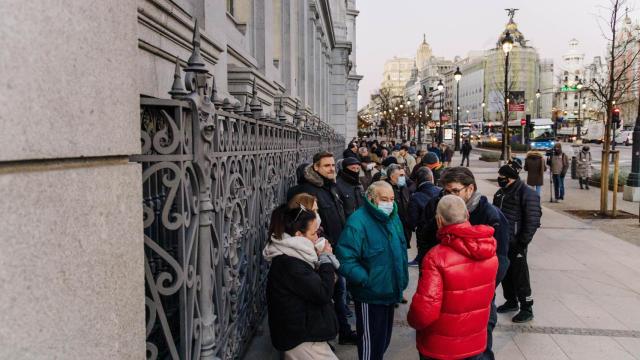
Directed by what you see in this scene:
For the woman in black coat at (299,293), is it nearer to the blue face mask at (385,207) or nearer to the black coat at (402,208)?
the blue face mask at (385,207)

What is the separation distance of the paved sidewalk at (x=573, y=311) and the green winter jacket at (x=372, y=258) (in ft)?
4.16

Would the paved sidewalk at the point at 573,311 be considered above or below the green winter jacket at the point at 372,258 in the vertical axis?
below

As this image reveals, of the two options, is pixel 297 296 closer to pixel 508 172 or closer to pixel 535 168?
pixel 508 172

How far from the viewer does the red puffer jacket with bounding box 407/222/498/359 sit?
3553 millimetres

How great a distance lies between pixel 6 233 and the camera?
159 centimetres

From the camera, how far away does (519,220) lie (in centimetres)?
645

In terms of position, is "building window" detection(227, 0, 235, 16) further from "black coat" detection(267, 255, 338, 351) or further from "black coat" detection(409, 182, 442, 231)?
"black coat" detection(267, 255, 338, 351)

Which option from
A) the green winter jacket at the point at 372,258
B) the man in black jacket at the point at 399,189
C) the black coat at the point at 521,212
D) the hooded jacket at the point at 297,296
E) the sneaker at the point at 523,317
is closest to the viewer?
the hooded jacket at the point at 297,296

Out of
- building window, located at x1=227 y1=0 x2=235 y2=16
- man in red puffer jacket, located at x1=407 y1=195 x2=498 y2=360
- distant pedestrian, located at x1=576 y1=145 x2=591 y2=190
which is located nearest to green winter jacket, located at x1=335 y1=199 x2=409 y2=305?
man in red puffer jacket, located at x1=407 y1=195 x2=498 y2=360

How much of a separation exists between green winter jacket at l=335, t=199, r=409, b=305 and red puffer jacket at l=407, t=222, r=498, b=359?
0.77 m

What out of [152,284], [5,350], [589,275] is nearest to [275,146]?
[152,284]

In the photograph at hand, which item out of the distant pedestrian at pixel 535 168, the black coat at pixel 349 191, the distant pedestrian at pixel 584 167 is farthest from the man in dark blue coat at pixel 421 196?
the distant pedestrian at pixel 584 167

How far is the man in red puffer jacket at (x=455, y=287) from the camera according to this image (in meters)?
3.55

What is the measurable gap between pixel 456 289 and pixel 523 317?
11.7 feet
